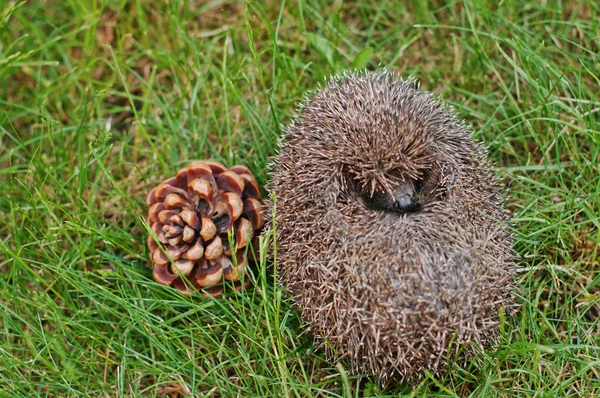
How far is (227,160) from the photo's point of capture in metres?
4.45

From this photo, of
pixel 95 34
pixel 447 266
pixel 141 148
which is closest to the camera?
pixel 447 266

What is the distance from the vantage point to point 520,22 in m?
4.71

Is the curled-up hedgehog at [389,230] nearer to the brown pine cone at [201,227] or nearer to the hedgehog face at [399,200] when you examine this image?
the hedgehog face at [399,200]

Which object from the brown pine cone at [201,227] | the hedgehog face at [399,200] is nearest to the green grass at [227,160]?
the brown pine cone at [201,227]

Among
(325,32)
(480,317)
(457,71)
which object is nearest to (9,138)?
(325,32)

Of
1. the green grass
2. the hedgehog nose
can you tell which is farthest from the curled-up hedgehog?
the green grass

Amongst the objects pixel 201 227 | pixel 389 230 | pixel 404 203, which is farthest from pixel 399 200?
pixel 201 227

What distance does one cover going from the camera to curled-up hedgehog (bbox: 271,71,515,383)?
3119 mm

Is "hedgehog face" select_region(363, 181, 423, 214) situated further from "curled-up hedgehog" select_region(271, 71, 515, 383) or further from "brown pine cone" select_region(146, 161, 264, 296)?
"brown pine cone" select_region(146, 161, 264, 296)

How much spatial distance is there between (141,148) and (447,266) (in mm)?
2318

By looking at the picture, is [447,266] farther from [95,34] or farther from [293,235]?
[95,34]

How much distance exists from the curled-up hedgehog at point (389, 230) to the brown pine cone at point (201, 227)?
0.29 metres

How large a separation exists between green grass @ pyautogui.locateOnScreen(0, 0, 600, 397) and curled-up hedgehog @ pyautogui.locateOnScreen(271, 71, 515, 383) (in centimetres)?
22

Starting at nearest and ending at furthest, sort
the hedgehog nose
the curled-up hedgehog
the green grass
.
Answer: the curled-up hedgehog
the hedgehog nose
the green grass
